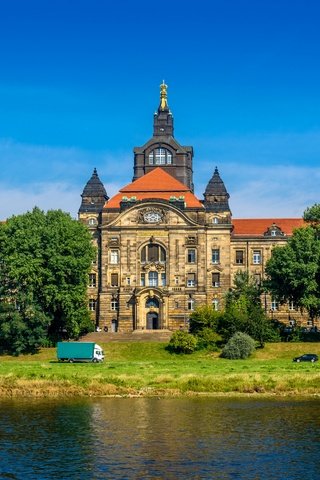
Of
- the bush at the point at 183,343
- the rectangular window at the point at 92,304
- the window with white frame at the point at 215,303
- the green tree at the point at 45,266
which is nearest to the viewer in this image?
the bush at the point at 183,343

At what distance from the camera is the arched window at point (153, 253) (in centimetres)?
9988

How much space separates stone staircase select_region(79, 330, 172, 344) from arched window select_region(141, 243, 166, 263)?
10370mm

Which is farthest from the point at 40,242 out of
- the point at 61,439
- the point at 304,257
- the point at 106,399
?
the point at 61,439

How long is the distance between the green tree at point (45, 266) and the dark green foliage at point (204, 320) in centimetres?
1238

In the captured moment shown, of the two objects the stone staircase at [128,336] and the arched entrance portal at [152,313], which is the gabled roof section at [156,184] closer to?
the arched entrance portal at [152,313]

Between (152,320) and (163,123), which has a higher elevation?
(163,123)

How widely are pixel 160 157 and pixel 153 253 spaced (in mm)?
21217

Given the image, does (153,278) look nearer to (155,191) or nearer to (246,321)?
(155,191)

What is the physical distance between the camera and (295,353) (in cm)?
8050

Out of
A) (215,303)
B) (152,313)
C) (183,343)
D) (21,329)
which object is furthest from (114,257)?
(21,329)

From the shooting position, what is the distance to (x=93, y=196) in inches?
4166

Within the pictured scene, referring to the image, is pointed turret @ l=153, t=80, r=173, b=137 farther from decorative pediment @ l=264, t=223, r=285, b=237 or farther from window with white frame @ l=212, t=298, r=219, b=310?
window with white frame @ l=212, t=298, r=219, b=310

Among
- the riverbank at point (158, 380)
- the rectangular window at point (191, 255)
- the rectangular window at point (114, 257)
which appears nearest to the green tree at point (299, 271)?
the rectangular window at point (191, 255)

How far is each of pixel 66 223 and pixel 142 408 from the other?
41594 millimetres
